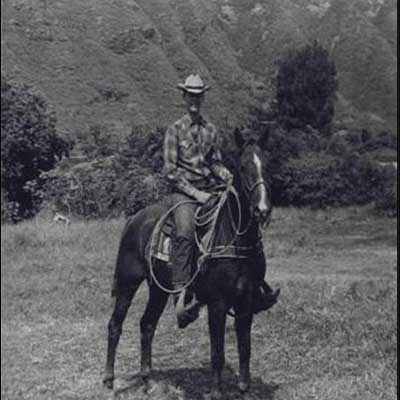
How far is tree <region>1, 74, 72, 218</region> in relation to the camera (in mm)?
30188

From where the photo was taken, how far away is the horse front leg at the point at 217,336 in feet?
23.3

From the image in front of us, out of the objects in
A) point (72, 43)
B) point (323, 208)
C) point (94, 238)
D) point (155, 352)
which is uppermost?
point (72, 43)

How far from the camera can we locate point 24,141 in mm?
30375

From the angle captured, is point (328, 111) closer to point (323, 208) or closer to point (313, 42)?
point (313, 42)

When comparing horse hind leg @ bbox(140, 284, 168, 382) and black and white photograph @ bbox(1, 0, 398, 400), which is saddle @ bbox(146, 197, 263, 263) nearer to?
black and white photograph @ bbox(1, 0, 398, 400)

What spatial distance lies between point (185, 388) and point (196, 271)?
5.64 feet

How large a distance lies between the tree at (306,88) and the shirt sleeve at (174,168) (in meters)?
44.3

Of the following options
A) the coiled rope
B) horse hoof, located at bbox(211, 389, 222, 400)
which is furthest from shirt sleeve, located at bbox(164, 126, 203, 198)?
horse hoof, located at bbox(211, 389, 222, 400)

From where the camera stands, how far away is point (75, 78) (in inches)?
1549

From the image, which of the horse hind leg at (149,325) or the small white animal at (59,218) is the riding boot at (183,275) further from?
the small white animal at (59,218)

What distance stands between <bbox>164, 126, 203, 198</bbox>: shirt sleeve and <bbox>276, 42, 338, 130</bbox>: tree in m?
44.3

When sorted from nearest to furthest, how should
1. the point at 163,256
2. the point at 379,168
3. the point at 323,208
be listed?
1. the point at 163,256
2. the point at 323,208
3. the point at 379,168

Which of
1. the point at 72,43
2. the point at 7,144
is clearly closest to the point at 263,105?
the point at 72,43

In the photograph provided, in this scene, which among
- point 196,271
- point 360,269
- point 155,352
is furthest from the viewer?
point 360,269
